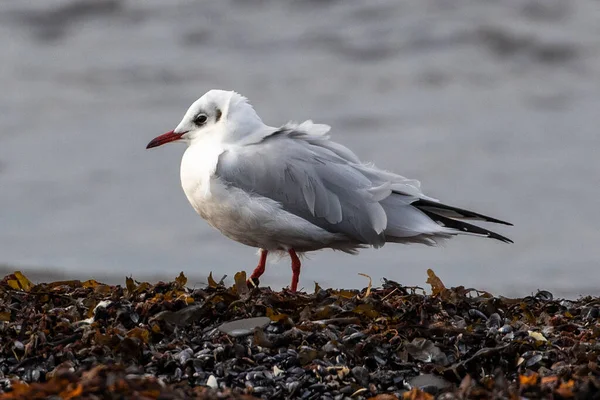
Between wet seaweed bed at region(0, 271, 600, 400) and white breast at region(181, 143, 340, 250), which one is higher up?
white breast at region(181, 143, 340, 250)

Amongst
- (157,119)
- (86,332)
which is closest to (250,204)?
(86,332)

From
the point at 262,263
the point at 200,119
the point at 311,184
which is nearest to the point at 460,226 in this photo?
the point at 311,184

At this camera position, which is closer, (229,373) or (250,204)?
(229,373)

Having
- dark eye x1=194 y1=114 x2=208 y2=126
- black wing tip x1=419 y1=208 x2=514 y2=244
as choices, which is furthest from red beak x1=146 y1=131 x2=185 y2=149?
black wing tip x1=419 y1=208 x2=514 y2=244

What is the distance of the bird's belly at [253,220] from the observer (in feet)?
20.9

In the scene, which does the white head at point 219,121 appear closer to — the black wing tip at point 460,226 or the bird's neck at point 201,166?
the bird's neck at point 201,166

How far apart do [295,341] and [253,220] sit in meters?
1.72

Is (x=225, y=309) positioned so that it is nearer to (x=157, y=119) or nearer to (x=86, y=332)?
(x=86, y=332)

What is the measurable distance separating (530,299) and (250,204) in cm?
170

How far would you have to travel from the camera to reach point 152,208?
13688mm

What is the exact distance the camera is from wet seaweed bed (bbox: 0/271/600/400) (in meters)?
4.46

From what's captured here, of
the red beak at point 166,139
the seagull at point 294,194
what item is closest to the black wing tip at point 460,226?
the seagull at point 294,194

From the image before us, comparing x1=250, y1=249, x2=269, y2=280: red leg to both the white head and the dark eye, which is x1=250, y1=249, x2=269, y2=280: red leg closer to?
the white head

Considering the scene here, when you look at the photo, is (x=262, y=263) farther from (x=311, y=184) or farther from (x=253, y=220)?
(x=311, y=184)
